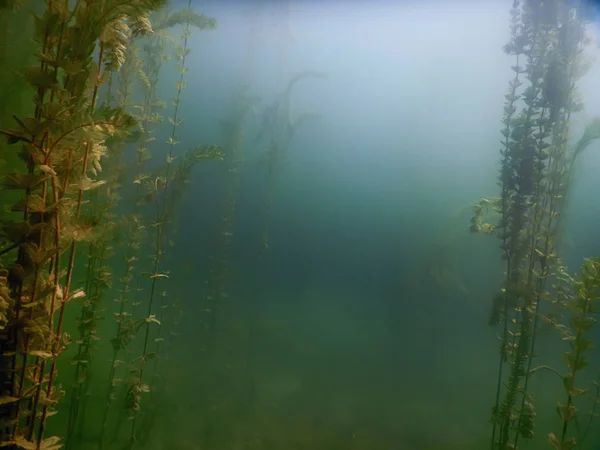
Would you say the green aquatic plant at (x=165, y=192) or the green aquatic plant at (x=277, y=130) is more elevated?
the green aquatic plant at (x=277, y=130)

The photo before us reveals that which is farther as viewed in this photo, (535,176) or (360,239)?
(360,239)

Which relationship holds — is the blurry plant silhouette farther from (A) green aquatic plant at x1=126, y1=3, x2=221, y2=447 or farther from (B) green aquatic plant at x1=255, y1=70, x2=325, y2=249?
(B) green aquatic plant at x1=255, y1=70, x2=325, y2=249

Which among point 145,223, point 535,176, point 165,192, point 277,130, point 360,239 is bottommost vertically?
point 145,223

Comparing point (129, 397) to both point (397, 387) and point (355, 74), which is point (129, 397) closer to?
point (397, 387)

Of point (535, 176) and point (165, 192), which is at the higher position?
point (535, 176)

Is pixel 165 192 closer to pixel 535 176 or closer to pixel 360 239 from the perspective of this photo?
pixel 535 176

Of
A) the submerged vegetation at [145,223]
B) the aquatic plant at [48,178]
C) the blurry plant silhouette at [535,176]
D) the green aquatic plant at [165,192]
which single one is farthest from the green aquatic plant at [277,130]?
the aquatic plant at [48,178]

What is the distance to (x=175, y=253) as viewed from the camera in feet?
17.1

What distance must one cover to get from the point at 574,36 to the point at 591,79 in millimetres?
1092

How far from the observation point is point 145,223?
3.22m

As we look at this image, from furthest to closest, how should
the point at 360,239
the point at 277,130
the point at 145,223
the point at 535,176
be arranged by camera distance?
the point at 360,239 < the point at 277,130 < the point at 145,223 < the point at 535,176

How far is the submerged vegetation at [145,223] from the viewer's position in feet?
4.50

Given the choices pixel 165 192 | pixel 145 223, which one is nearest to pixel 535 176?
pixel 165 192

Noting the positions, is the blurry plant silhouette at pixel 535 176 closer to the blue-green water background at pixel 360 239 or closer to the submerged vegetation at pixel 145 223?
the submerged vegetation at pixel 145 223
